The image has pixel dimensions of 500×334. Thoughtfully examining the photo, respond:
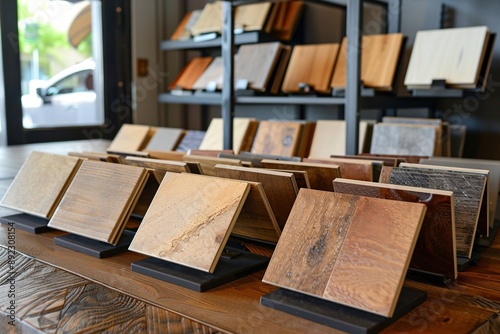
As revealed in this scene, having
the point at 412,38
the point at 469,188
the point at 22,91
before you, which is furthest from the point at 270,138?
the point at 22,91

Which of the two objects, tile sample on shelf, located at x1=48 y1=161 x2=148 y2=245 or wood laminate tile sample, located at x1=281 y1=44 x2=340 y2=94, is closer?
tile sample on shelf, located at x1=48 y1=161 x2=148 y2=245

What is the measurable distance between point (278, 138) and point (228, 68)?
1.38ft

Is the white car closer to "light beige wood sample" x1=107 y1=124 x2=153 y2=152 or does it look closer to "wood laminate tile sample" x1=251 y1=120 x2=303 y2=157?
"light beige wood sample" x1=107 y1=124 x2=153 y2=152

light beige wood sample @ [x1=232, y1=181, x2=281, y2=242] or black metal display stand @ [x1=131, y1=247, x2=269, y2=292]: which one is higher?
light beige wood sample @ [x1=232, y1=181, x2=281, y2=242]

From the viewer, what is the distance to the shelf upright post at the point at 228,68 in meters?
1.91

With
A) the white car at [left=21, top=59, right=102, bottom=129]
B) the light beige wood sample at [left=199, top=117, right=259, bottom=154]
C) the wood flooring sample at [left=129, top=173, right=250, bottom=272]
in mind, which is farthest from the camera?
the white car at [left=21, top=59, right=102, bottom=129]

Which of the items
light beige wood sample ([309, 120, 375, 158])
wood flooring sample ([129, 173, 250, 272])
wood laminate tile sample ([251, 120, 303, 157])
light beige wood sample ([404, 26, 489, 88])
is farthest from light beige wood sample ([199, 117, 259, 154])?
wood flooring sample ([129, 173, 250, 272])

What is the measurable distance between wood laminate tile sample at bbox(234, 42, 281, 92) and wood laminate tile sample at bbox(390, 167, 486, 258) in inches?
71.1

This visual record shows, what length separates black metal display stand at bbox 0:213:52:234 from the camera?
3.88ft

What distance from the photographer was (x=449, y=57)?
83.9 inches

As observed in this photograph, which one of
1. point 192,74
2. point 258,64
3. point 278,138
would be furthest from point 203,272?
point 192,74

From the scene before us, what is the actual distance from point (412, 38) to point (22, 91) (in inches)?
93.9

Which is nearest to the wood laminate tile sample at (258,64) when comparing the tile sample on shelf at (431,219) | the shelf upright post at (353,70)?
the shelf upright post at (353,70)

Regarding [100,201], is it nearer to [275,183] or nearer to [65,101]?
[275,183]
